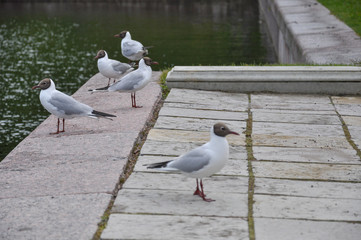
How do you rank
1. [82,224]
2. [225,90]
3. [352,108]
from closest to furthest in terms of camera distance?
[82,224]
[352,108]
[225,90]

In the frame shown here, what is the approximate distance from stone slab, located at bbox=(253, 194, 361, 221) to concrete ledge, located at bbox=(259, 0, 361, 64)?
5559mm

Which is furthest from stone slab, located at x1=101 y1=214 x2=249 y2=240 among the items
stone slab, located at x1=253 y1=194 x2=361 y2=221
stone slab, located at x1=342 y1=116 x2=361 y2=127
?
stone slab, located at x1=342 y1=116 x2=361 y2=127

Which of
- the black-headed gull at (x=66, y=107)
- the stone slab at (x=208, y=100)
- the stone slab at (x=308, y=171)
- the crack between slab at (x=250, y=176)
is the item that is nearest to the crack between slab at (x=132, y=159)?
the stone slab at (x=208, y=100)

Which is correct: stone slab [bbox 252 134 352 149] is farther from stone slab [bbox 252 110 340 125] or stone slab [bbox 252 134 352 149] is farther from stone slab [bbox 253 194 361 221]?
stone slab [bbox 253 194 361 221]

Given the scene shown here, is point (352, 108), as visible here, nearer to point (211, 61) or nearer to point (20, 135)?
point (20, 135)

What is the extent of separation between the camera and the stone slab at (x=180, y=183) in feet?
16.0

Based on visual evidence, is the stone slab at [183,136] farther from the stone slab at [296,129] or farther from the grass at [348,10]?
the grass at [348,10]

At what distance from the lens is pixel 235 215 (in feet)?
14.3

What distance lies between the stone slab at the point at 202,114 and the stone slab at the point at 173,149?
1079 millimetres

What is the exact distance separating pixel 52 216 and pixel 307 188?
1981mm

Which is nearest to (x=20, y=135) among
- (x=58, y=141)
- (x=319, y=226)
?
(x=58, y=141)

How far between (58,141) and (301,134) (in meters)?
2.47

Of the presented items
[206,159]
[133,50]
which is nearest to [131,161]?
[206,159]

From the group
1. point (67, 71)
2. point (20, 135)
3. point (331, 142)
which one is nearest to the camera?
point (331, 142)
